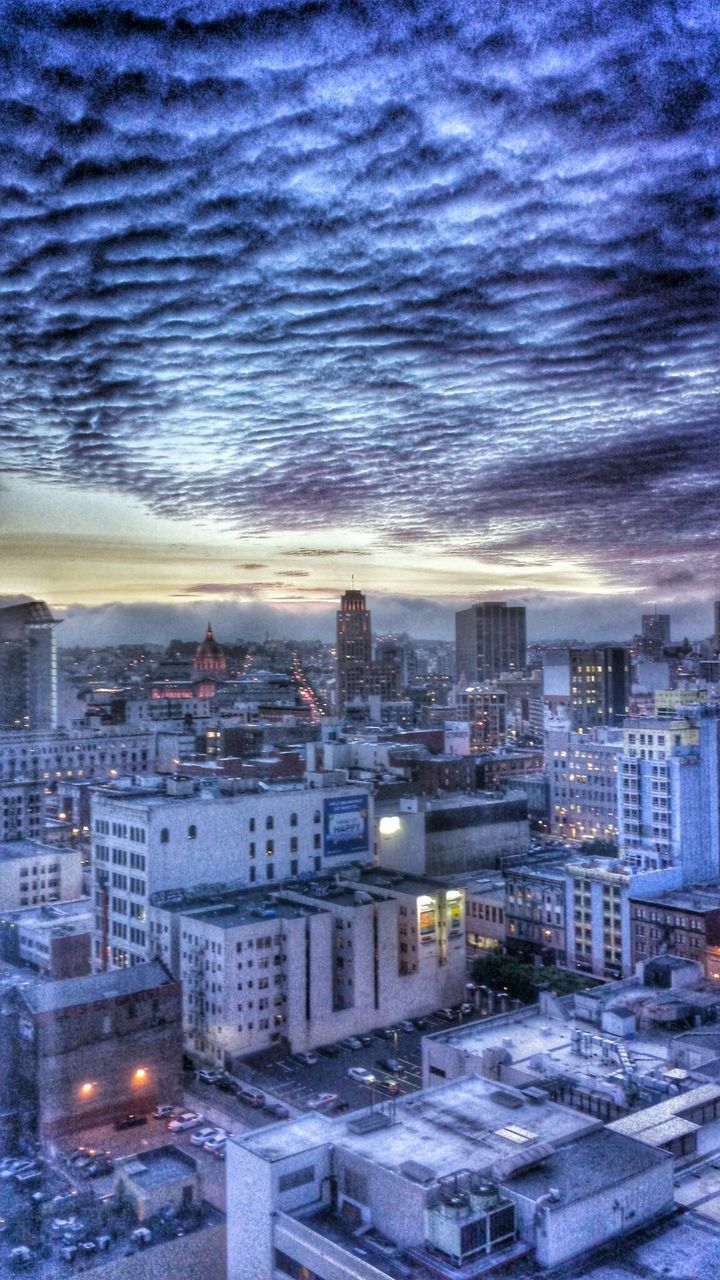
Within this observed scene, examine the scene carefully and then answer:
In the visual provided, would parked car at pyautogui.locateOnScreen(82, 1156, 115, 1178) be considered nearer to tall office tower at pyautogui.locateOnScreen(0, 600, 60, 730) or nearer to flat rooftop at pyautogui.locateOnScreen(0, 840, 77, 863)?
tall office tower at pyautogui.locateOnScreen(0, 600, 60, 730)

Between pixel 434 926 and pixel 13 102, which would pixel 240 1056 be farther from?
pixel 13 102

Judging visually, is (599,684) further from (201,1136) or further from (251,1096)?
(201,1136)

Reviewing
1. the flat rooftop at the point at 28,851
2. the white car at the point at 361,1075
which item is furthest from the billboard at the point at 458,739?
the white car at the point at 361,1075

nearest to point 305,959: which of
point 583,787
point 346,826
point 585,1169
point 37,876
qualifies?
point 346,826

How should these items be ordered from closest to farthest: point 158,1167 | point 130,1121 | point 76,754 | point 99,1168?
point 158,1167 → point 99,1168 → point 130,1121 → point 76,754

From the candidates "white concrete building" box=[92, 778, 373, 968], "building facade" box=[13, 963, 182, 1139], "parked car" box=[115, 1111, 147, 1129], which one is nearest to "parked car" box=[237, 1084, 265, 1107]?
"building facade" box=[13, 963, 182, 1139]

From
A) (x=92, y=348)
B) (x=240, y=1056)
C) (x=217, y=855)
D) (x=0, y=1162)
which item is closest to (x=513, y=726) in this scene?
(x=217, y=855)
